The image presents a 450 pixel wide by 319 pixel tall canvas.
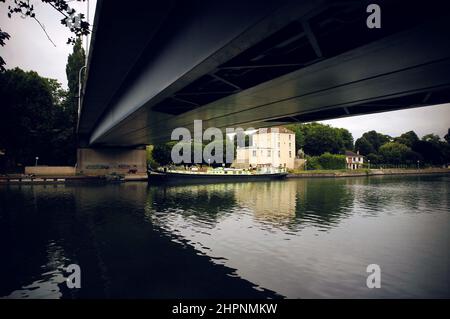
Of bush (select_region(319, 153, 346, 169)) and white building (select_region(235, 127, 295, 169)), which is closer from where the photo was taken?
white building (select_region(235, 127, 295, 169))

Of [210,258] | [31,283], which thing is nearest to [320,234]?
[210,258]

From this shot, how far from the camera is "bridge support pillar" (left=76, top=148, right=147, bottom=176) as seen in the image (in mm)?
55375

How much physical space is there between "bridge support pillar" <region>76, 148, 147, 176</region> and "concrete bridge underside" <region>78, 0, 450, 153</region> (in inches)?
1843

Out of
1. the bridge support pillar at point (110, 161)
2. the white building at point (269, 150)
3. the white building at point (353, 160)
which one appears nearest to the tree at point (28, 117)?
the bridge support pillar at point (110, 161)

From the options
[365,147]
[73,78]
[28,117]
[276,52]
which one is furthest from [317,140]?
[276,52]

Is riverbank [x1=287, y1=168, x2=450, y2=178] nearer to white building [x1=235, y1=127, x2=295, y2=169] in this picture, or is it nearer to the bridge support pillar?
white building [x1=235, y1=127, x2=295, y2=169]

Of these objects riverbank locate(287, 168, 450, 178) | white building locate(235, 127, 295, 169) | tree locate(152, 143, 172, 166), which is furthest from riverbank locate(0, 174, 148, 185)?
white building locate(235, 127, 295, 169)

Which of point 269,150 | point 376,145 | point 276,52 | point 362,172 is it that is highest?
point 376,145

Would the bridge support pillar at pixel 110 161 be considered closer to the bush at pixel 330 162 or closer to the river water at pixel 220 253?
the river water at pixel 220 253

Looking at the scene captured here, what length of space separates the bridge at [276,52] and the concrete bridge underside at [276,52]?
0.09 ft

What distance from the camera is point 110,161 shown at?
190 feet

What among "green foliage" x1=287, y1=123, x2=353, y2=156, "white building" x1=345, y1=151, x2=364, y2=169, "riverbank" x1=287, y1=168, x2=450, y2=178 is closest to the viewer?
"riverbank" x1=287, y1=168, x2=450, y2=178

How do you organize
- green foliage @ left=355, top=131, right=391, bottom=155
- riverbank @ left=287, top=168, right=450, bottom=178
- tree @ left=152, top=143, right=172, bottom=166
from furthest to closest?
green foliage @ left=355, top=131, right=391, bottom=155 < riverbank @ left=287, top=168, right=450, bottom=178 < tree @ left=152, top=143, right=172, bottom=166

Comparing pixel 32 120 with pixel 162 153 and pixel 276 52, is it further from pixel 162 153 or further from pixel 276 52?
pixel 276 52
